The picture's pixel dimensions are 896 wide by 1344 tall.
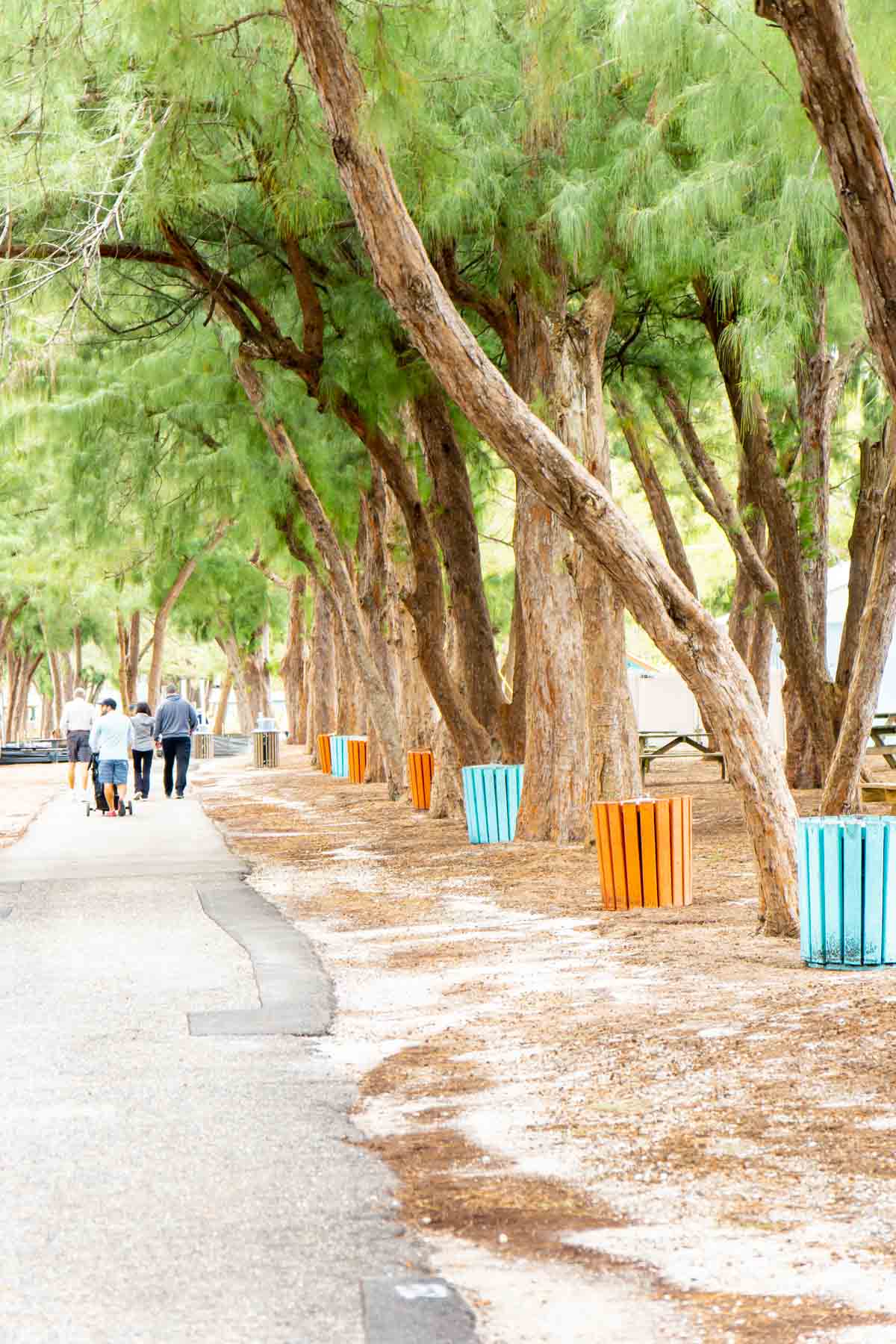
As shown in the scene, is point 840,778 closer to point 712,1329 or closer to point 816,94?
point 816,94

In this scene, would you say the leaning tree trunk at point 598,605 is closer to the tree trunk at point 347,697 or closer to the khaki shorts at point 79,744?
the khaki shorts at point 79,744

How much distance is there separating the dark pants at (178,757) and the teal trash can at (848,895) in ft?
58.0

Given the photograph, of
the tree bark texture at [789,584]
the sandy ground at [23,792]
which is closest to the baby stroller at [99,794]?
the sandy ground at [23,792]

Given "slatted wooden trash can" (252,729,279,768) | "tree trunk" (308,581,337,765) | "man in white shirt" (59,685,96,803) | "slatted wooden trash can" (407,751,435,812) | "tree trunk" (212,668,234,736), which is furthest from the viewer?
"tree trunk" (212,668,234,736)

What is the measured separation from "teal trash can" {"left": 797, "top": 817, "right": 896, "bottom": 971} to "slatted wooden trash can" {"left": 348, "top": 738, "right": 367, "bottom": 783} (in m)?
19.4

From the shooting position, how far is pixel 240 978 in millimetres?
8250

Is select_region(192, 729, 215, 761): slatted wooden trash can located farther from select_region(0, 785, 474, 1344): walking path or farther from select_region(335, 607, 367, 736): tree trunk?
select_region(0, 785, 474, 1344): walking path

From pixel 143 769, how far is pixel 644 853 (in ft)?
51.3

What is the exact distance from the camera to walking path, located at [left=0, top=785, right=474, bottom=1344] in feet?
12.0

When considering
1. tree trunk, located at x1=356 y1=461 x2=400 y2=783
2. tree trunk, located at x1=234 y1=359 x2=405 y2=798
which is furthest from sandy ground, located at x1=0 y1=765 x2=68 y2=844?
tree trunk, located at x1=356 y1=461 x2=400 y2=783

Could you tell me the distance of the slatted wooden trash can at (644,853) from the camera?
34.4 ft

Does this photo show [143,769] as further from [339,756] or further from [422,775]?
[422,775]

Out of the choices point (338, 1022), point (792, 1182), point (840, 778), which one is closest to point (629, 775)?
point (840, 778)

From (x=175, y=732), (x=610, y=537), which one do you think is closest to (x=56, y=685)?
(x=175, y=732)
